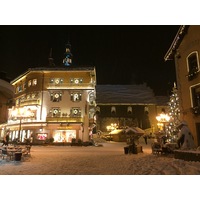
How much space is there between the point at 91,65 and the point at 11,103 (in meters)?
20.8

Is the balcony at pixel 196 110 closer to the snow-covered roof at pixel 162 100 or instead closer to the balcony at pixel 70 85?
the balcony at pixel 70 85

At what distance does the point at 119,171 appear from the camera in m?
7.84

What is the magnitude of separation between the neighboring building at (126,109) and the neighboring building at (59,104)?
12777 millimetres

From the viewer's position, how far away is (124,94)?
159ft

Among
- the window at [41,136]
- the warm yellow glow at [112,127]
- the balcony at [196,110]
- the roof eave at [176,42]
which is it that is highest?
the roof eave at [176,42]

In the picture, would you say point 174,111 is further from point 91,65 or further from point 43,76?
point 43,76

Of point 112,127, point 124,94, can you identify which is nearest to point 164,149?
point 112,127

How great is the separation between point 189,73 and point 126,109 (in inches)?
1169

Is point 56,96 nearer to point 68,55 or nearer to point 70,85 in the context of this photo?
point 70,85

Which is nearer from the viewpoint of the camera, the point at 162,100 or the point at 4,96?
the point at 4,96

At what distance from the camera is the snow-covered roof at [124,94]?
4575cm

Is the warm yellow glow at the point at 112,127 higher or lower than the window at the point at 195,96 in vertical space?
lower

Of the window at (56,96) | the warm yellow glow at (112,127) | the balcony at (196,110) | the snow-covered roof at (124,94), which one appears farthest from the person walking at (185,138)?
the snow-covered roof at (124,94)
